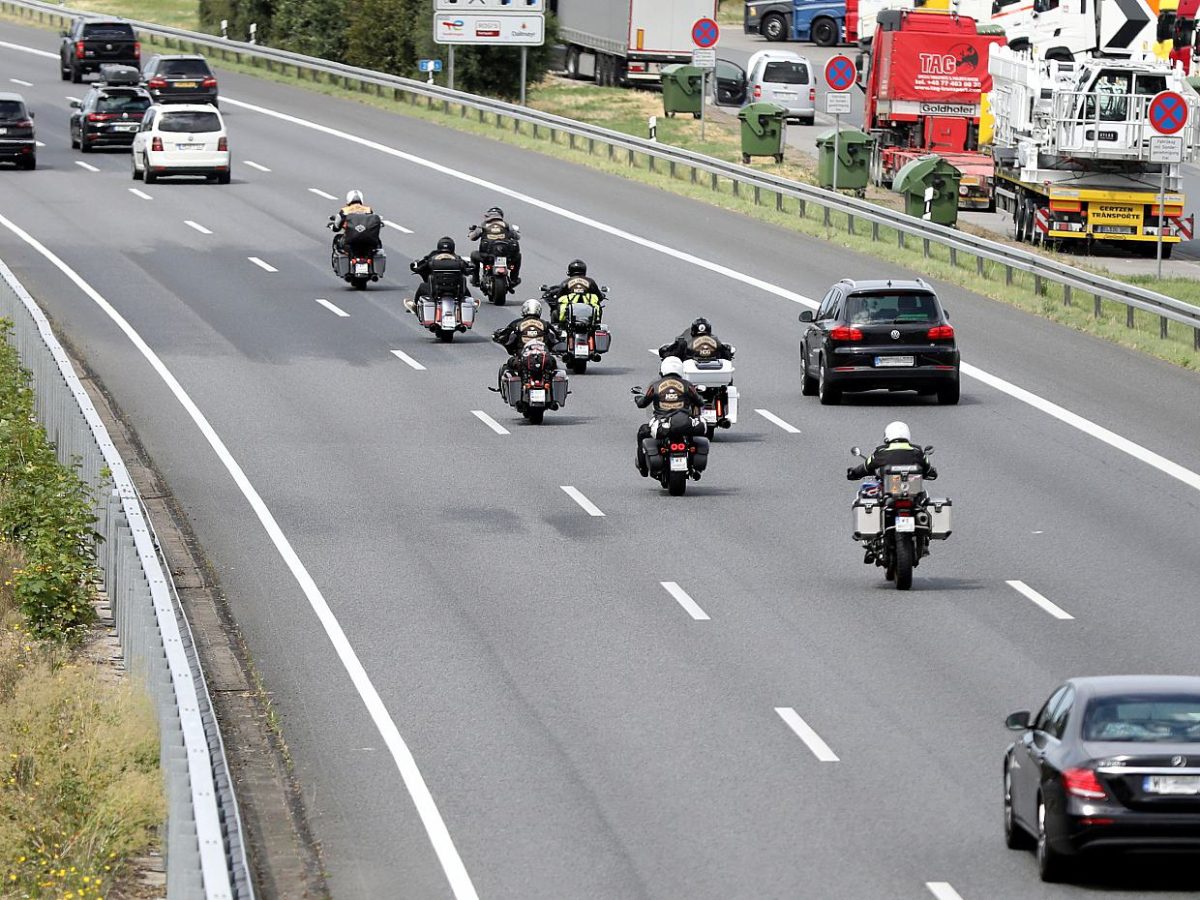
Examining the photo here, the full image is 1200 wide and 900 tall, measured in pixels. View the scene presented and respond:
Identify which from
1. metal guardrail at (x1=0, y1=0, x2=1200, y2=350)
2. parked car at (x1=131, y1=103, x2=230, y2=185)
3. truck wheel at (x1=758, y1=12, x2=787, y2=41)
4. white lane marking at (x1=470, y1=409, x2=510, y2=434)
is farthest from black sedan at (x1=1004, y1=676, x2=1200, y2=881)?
truck wheel at (x1=758, y1=12, x2=787, y2=41)

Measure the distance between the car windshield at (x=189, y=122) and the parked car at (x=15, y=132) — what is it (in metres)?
3.74

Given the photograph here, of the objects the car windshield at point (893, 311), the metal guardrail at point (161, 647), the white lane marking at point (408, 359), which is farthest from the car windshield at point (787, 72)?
the metal guardrail at point (161, 647)

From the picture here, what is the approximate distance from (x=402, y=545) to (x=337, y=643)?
3940 millimetres

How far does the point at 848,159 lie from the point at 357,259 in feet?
46.3

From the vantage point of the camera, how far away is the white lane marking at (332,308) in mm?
38188

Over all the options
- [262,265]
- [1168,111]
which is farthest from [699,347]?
[262,265]

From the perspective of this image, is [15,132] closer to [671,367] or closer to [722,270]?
[722,270]

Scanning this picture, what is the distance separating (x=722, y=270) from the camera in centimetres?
4194

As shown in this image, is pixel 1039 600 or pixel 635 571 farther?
pixel 635 571

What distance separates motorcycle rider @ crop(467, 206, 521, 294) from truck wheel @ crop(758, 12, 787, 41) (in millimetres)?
52518

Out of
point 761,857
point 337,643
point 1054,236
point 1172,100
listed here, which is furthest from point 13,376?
point 1054,236

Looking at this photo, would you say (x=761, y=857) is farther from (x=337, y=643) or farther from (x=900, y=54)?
(x=900, y=54)

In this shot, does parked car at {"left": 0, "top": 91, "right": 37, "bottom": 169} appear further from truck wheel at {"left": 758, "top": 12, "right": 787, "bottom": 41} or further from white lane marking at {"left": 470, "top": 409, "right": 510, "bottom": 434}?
truck wheel at {"left": 758, "top": 12, "right": 787, "bottom": 41}

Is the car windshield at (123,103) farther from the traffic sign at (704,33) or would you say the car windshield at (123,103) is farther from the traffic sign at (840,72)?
the traffic sign at (840,72)
